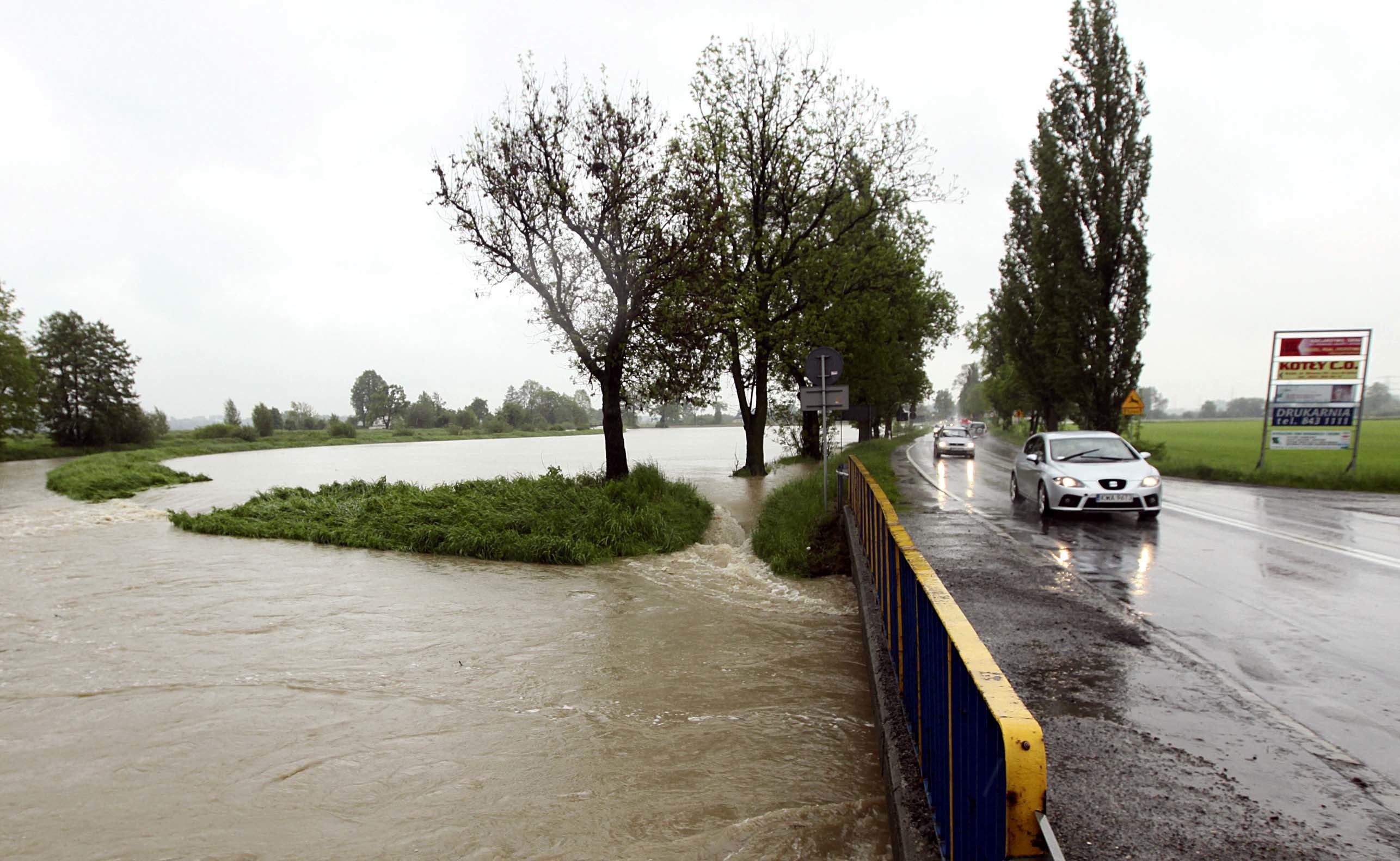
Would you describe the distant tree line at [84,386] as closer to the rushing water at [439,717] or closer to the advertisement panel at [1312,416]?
the rushing water at [439,717]

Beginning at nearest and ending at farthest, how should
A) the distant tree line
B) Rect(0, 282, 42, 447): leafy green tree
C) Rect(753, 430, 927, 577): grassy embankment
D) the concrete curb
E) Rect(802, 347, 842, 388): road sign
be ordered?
the concrete curb, Rect(753, 430, 927, 577): grassy embankment, Rect(802, 347, 842, 388): road sign, Rect(0, 282, 42, 447): leafy green tree, the distant tree line

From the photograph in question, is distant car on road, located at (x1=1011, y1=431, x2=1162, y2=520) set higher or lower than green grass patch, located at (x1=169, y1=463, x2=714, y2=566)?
higher

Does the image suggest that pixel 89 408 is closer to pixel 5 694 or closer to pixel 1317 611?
pixel 5 694

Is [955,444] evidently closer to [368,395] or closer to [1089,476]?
[1089,476]

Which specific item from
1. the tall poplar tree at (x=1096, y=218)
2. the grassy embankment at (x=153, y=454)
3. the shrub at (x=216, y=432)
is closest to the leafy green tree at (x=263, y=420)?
the grassy embankment at (x=153, y=454)

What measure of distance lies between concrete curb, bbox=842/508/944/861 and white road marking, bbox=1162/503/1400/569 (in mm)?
6496

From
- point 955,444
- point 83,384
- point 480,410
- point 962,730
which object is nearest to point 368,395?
point 480,410

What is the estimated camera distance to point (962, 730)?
2.31 metres

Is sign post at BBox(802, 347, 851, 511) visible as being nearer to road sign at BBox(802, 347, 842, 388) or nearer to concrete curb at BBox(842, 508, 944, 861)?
road sign at BBox(802, 347, 842, 388)

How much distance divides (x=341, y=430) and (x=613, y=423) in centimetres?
8720

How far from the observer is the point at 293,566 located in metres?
12.2

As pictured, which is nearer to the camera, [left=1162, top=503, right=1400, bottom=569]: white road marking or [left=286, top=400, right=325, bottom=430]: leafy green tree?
[left=1162, top=503, right=1400, bottom=569]: white road marking

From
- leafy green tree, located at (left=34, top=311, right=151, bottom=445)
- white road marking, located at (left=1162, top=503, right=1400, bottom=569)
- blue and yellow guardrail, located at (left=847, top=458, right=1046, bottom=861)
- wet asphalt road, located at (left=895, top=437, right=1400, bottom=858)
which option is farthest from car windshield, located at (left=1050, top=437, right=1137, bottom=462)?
leafy green tree, located at (left=34, top=311, right=151, bottom=445)

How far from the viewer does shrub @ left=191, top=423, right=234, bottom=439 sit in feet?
248
